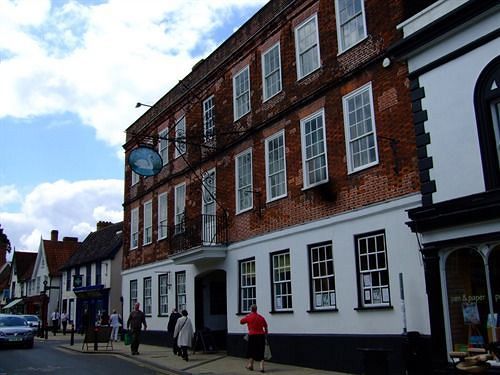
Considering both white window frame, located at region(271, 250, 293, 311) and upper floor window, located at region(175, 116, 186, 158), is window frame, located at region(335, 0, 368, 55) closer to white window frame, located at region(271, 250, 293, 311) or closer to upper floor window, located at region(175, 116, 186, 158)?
white window frame, located at region(271, 250, 293, 311)

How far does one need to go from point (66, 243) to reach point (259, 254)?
4140cm

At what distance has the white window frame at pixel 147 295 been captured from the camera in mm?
25420

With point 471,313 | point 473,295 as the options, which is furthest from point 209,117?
point 471,313

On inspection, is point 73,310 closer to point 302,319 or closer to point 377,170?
point 302,319

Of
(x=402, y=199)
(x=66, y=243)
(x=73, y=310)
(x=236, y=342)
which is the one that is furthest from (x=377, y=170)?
(x=66, y=243)

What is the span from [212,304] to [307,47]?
35.1 feet

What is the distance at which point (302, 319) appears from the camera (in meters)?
15.3

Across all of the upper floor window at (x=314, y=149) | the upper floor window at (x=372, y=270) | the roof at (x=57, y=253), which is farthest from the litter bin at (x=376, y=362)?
the roof at (x=57, y=253)

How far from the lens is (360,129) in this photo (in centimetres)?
1400

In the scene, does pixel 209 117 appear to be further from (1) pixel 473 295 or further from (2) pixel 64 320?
(2) pixel 64 320

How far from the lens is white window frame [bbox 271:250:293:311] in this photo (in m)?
16.1

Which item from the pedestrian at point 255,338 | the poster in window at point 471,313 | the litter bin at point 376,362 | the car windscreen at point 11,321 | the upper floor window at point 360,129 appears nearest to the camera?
the poster in window at point 471,313

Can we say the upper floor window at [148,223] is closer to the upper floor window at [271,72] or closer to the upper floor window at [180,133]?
the upper floor window at [180,133]

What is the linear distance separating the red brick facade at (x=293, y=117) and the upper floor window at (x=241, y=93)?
0.26 metres
